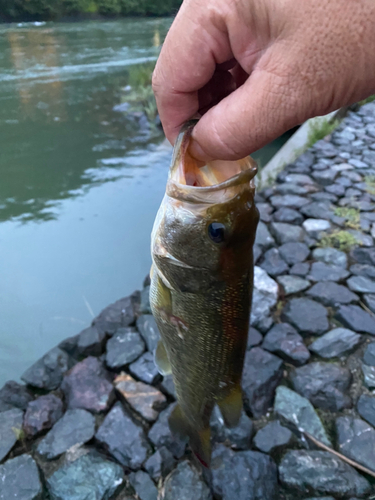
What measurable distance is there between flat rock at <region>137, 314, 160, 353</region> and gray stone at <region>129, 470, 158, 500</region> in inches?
35.0

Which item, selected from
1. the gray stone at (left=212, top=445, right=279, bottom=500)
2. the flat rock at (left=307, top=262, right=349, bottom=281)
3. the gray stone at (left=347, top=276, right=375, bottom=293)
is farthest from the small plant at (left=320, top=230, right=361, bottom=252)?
the gray stone at (left=212, top=445, right=279, bottom=500)

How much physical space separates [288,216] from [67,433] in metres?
3.20

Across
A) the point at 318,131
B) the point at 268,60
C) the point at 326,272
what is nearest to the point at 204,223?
the point at 268,60

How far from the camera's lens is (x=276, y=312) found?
315cm

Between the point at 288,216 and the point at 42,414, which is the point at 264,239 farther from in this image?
the point at 42,414

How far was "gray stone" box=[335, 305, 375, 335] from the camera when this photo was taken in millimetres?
2906

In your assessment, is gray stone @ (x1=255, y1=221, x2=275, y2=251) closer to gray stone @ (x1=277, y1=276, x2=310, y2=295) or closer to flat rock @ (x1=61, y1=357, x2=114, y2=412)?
gray stone @ (x1=277, y1=276, x2=310, y2=295)

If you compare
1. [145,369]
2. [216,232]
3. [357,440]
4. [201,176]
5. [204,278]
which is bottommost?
[357,440]

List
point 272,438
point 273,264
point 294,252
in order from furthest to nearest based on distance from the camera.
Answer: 1. point 294,252
2. point 273,264
3. point 272,438

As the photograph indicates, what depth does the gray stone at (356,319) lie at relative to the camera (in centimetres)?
291

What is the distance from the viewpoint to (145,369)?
108 inches

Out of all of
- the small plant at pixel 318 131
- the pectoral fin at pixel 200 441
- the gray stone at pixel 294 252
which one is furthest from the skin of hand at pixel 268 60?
the small plant at pixel 318 131

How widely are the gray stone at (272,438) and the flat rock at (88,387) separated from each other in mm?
1079

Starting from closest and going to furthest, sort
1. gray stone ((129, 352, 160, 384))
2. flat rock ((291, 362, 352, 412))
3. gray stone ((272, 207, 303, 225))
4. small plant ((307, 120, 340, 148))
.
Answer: flat rock ((291, 362, 352, 412))
gray stone ((129, 352, 160, 384))
gray stone ((272, 207, 303, 225))
small plant ((307, 120, 340, 148))
